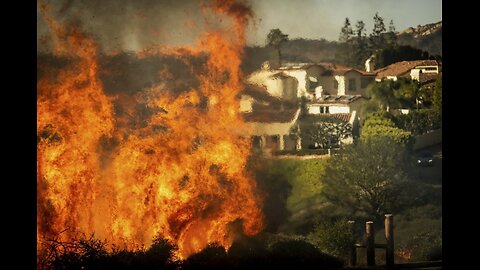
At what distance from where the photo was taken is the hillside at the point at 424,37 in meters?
15.5

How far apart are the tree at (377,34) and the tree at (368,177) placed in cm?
220

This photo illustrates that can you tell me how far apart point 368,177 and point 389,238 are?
5.33ft

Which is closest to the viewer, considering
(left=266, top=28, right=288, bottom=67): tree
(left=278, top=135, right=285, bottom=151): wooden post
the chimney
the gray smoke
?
the gray smoke

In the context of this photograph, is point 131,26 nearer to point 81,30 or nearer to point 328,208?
point 81,30

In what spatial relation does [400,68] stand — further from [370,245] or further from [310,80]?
[370,245]

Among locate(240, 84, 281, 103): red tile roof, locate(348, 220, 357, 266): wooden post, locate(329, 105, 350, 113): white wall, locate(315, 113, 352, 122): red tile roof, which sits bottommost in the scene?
locate(348, 220, 357, 266): wooden post

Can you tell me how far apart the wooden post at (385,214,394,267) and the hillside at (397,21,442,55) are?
3.94 m

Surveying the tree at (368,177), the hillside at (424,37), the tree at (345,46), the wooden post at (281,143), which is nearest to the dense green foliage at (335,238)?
the tree at (368,177)

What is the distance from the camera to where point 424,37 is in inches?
619

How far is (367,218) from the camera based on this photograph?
1530 centimetres

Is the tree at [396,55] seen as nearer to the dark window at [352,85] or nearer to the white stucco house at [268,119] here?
the dark window at [352,85]

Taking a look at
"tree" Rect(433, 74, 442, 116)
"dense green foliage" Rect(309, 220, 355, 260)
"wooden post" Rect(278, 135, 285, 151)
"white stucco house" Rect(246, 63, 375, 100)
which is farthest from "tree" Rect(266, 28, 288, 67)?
"dense green foliage" Rect(309, 220, 355, 260)

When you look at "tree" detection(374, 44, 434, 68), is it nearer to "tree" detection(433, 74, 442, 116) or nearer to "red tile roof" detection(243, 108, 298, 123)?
"tree" detection(433, 74, 442, 116)

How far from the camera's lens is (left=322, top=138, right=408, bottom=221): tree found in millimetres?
15328
